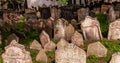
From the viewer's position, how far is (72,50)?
13703 millimetres

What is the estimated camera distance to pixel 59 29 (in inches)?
758

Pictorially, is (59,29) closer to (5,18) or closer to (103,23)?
(103,23)

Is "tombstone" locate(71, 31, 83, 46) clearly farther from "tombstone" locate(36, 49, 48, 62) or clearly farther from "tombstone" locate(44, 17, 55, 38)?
"tombstone" locate(44, 17, 55, 38)

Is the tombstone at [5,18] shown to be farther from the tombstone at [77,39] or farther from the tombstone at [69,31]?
the tombstone at [77,39]

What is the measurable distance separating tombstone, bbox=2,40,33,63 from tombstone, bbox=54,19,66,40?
518 cm

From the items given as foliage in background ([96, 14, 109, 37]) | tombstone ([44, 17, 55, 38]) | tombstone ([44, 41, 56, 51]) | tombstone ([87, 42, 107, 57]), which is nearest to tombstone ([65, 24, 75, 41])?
tombstone ([44, 17, 55, 38])

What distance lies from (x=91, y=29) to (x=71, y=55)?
4701 millimetres

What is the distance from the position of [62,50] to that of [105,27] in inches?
296

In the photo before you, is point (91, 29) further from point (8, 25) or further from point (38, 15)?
point (38, 15)

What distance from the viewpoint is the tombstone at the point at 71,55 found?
13.6 meters

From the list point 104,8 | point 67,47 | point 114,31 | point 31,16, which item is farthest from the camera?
point 31,16

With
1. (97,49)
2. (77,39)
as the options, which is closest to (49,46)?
(77,39)

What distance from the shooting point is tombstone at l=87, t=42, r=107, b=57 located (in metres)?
15.0

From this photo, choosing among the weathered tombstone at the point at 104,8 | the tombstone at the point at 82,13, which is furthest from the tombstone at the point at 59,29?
the weathered tombstone at the point at 104,8
